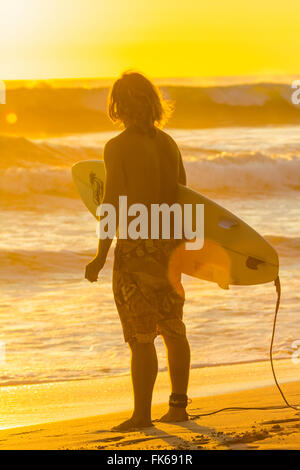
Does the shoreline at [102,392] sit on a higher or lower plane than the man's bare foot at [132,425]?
higher

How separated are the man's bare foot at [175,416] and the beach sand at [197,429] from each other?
4 centimetres

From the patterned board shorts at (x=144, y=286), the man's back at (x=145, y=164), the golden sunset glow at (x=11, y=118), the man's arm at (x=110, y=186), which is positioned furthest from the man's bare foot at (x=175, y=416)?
the golden sunset glow at (x=11, y=118)

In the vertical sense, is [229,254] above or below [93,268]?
above

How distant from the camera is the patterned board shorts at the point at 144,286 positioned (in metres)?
3.79

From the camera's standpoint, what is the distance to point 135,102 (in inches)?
147

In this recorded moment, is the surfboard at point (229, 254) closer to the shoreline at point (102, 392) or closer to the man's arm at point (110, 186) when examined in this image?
the man's arm at point (110, 186)

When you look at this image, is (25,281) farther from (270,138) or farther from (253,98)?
(253,98)

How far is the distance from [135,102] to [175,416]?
135 cm

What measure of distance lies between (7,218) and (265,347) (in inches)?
345

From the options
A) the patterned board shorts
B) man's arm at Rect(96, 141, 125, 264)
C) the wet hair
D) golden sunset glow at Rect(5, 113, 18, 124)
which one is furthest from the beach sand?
golden sunset glow at Rect(5, 113, 18, 124)

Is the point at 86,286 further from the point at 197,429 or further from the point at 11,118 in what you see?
the point at 11,118

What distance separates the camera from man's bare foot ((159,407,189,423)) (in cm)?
397

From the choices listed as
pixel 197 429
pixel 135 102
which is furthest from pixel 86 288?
pixel 135 102
